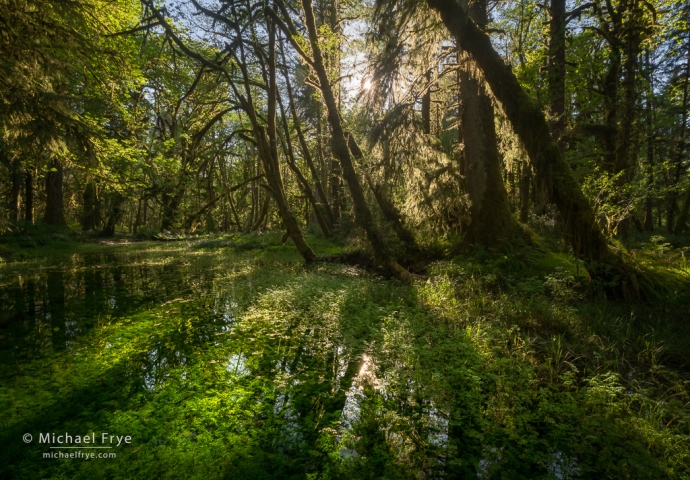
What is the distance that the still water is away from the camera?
181 centimetres

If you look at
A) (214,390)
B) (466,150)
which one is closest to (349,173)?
(466,150)

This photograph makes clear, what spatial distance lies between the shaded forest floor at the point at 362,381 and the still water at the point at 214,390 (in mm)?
15

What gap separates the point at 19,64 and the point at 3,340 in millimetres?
4742

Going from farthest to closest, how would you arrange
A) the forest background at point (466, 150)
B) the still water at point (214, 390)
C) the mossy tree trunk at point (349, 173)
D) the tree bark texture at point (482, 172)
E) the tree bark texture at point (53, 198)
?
the tree bark texture at point (53, 198)
the mossy tree trunk at point (349, 173)
the tree bark texture at point (482, 172)
the forest background at point (466, 150)
the still water at point (214, 390)

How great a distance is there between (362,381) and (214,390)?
4.06ft

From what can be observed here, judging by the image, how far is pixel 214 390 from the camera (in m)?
2.54

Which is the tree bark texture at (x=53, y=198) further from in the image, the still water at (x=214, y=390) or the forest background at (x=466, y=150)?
the still water at (x=214, y=390)

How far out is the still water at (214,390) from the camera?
1813 mm

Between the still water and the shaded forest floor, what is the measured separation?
0.02 metres

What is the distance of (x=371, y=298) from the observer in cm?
548

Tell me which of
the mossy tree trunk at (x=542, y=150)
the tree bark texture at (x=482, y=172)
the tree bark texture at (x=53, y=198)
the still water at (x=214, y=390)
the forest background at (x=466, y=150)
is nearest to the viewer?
the still water at (x=214, y=390)

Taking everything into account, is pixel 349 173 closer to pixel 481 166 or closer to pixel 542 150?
pixel 481 166

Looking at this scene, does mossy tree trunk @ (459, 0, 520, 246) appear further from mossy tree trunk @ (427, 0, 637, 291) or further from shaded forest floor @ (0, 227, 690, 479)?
shaded forest floor @ (0, 227, 690, 479)

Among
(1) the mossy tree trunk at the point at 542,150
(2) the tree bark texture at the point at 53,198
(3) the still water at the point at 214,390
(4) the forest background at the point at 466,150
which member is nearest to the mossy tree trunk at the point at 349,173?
(4) the forest background at the point at 466,150
